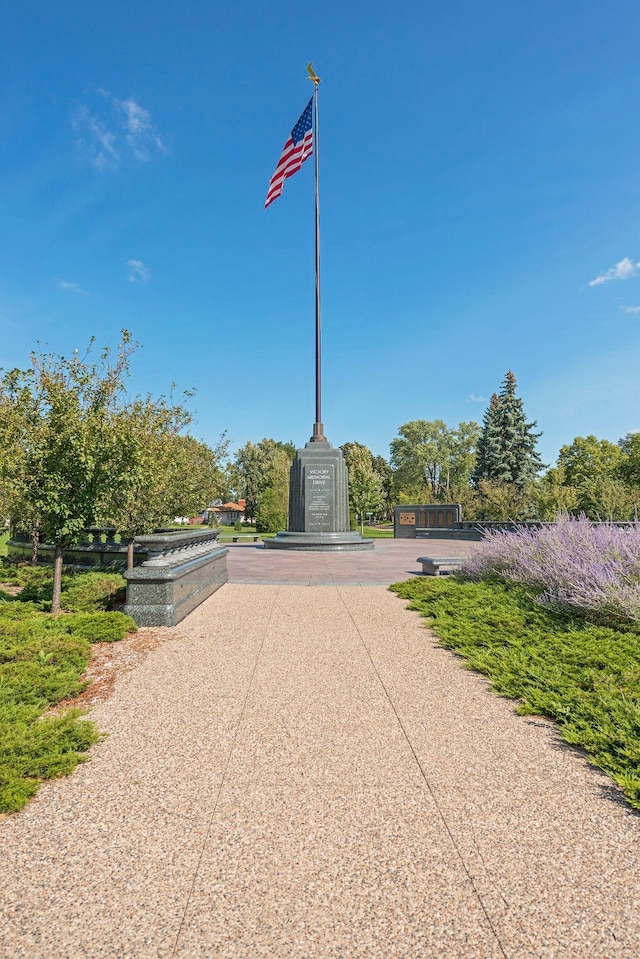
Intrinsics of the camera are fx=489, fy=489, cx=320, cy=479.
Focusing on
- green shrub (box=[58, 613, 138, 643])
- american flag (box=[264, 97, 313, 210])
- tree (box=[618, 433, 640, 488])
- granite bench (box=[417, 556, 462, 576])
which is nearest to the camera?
green shrub (box=[58, 613, 138, 643])

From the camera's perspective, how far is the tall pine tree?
42750 mm

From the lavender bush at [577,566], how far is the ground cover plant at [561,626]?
0.7 inches

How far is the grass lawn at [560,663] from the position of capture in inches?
143

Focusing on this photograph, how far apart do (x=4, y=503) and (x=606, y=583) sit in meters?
12.8

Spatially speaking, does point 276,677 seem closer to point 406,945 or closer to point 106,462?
point 406,945

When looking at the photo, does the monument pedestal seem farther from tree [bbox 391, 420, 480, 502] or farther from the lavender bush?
tree [bbox 391, 420, 480, 502]

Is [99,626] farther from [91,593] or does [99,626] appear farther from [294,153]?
[294,153]

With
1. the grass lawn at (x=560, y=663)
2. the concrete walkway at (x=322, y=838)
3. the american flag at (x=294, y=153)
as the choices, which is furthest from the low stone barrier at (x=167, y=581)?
the american flag at (x=294, y=153)

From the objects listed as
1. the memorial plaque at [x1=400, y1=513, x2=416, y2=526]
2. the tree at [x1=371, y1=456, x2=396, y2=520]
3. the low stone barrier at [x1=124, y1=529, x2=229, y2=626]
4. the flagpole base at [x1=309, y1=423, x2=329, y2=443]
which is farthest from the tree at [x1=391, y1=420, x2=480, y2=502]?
the low stone barrier at [x1=124, y1=529, x2=229, y2=626]

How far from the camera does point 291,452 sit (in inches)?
3243

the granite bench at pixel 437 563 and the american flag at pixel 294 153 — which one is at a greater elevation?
the american flag at pixel 294 153

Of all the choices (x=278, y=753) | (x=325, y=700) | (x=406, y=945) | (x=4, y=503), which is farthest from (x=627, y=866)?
(x=4, y=503)

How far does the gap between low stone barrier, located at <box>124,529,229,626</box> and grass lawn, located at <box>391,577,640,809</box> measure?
3.89 m

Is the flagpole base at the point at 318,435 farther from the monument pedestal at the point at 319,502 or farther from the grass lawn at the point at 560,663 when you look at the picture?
the grass lawn at the point at 560,663
